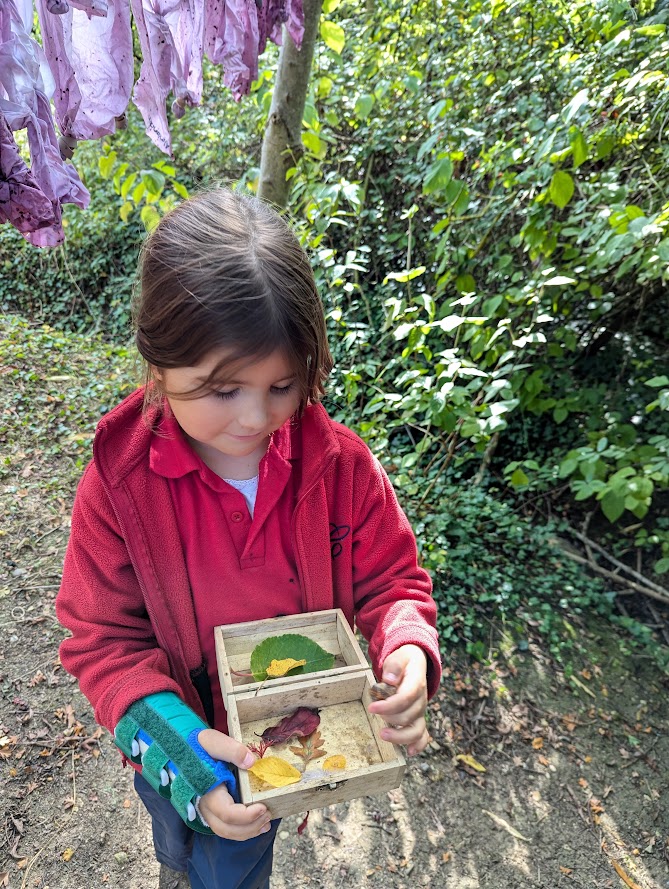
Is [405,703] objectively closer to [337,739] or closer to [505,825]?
[337,739]

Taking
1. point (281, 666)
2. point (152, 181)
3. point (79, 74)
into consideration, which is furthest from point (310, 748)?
point (152, 181)

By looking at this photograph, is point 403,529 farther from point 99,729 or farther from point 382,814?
point 99,729

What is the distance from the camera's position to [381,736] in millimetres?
1073

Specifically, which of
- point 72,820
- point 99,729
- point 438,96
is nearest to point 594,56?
point 438,96

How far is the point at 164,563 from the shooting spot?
3.87ft

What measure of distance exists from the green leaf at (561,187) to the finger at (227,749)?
2227 mm

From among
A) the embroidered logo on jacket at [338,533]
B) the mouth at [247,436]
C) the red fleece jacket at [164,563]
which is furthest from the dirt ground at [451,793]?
the mouth at [247,436]

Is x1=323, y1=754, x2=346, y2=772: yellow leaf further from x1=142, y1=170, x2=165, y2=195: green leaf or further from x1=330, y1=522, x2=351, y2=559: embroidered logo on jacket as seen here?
x1=142, y1=170, x2=165, y2=195: green leaf

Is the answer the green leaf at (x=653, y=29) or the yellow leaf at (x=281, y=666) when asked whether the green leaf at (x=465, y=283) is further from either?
Result: the yellow leaf at (x=281, y=666)

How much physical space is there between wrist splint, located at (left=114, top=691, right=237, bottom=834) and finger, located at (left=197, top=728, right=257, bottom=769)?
0.03 metres

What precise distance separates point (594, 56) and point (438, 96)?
1.34m

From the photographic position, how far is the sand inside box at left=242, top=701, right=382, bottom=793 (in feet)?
3.45

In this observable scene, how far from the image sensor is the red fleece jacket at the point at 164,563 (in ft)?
3.70

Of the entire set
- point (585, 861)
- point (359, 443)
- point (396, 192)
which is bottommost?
point (585, 861)
